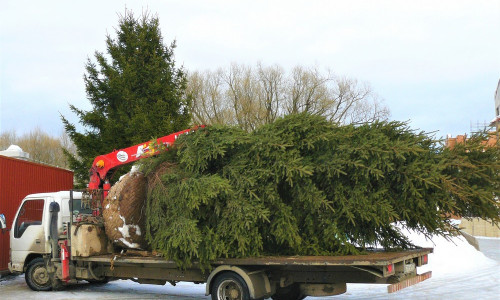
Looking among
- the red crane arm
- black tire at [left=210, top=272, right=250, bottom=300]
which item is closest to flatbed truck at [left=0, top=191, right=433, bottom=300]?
black tire at [left=210, top=272, right=250, bottom=300]

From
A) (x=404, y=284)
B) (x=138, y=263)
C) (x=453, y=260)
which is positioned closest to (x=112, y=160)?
(x=138, y=263)

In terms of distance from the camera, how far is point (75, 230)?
988 centimetres

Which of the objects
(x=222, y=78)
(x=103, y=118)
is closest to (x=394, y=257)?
(x=103, y=118)

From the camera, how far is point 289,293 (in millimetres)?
9180

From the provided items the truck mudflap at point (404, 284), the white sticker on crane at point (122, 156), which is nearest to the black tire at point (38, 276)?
the white sticker on crane at point (122, 156)

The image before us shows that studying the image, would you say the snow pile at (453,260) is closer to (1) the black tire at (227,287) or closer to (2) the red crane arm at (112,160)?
(1) the black tire at (227,287)

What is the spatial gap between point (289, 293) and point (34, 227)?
5.75 meters

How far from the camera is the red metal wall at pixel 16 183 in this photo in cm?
1299

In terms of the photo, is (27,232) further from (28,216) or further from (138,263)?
(138,263)

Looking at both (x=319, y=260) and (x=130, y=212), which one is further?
(x=130, y=212)

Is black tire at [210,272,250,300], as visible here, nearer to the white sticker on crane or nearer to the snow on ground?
the snow on ground

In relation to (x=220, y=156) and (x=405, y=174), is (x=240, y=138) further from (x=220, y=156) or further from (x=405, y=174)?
(x=405, y=174)

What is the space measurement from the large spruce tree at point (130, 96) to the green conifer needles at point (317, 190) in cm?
819

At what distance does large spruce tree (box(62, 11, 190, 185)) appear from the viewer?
1645 cm
